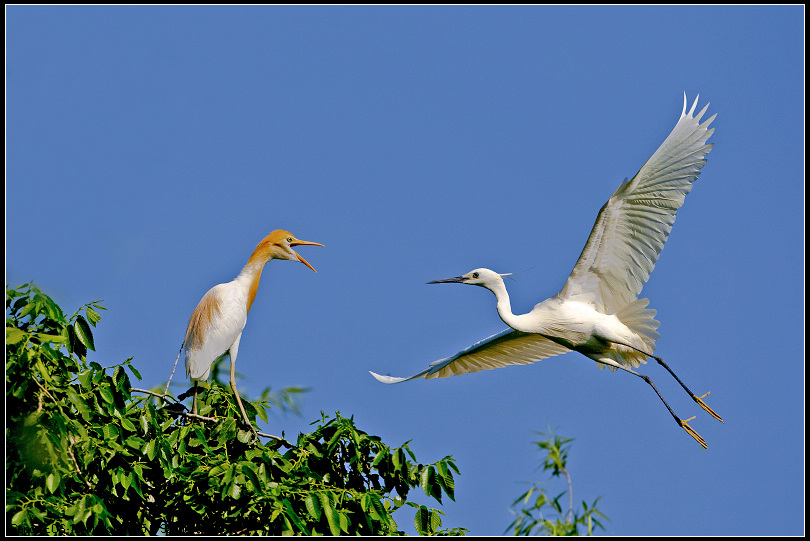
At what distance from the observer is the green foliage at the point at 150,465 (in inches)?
147

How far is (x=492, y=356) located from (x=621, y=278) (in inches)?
56.1

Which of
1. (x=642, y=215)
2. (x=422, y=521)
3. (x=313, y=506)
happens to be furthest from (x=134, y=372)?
(x=642, y=215)

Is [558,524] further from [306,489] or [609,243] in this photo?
[609,243]

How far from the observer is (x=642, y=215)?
5.79m

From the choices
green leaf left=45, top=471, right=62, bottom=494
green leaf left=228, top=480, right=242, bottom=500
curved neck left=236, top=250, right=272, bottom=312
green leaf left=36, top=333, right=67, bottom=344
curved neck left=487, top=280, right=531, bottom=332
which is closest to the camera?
green leaf left=45, top=471, right=62, bottom=494

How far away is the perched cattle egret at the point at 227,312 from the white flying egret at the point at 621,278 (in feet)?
3.94

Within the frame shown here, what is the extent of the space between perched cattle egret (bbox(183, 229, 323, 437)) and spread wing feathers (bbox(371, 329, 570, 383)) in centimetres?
120

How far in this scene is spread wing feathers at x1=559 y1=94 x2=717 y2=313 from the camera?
563 centimetres

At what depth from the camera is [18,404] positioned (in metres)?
3.81

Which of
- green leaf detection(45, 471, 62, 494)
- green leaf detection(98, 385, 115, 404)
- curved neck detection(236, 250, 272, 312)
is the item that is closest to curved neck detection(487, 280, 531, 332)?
curved neck detection(236, 250, 272, 312)

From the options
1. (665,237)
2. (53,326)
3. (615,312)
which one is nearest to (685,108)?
(665,237)

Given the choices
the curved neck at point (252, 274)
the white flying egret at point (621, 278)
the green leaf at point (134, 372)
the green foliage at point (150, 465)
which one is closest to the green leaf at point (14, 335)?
the green foliage at point (150, 465)

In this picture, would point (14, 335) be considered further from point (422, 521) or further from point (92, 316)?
point (422, 521)

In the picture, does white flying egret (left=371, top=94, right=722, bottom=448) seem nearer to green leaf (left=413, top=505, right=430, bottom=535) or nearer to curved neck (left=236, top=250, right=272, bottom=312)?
curved neck (left=236, top=250, right=272, bottom=312)
